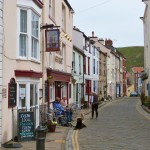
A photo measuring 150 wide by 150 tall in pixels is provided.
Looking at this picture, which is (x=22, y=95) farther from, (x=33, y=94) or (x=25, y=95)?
(x=33, y=94)

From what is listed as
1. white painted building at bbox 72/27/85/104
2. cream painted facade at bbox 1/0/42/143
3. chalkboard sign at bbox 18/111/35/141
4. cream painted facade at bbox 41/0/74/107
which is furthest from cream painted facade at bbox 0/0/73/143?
white painted building at bbox 72/27/85/104

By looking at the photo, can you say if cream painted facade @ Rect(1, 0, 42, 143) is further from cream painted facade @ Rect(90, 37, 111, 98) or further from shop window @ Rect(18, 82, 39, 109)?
cream painted facade @ Rect(90, 37, 111, 98)

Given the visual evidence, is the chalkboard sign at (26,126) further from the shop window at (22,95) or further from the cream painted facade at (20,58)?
the shop window at (22,95)

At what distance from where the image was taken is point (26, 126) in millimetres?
13484

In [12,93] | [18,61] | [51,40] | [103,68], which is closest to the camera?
[12,93]

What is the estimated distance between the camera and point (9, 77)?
13109 mm

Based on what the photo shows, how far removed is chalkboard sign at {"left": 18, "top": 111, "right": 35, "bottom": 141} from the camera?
13.4 metres

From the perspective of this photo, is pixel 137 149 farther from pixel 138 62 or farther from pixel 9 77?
pixel 138 62

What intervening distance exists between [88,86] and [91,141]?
98.5 feet

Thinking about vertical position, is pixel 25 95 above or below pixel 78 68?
below

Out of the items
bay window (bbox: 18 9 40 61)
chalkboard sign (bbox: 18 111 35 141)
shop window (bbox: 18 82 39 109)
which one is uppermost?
bay window (bbox: 18 9 40 61)

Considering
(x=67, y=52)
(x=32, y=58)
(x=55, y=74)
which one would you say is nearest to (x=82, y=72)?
(x=67, y=52)

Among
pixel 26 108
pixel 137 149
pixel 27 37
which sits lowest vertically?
pixel 137 149

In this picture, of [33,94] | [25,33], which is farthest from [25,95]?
[25,33]
